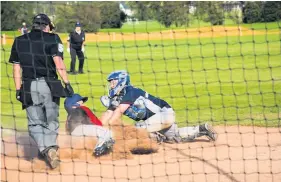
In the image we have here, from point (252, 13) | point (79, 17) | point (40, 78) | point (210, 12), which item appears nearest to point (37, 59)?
point (40, 78)

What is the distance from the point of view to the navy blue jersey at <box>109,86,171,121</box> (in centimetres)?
779

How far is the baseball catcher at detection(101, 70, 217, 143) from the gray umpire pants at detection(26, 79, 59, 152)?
0.86 meters

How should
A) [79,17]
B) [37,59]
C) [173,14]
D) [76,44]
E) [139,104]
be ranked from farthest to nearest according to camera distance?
[173,14] → [76,44] → [79,17] → [139,104] → [37,59]

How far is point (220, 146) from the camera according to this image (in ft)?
26.5

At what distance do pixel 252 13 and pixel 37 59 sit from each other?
1520 cm

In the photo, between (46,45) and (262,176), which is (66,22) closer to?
(46,45)

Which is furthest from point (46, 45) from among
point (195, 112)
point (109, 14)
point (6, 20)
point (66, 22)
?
point (6, 20)

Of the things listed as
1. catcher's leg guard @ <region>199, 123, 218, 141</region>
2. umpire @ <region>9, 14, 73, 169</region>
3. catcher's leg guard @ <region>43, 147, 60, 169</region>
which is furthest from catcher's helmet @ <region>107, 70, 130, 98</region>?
catcher's leg guard @ <region>43, 147, 60, 169</region>

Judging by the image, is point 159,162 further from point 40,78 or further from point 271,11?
point 271,11

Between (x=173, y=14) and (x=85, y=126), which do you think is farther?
(x=173, y=14)

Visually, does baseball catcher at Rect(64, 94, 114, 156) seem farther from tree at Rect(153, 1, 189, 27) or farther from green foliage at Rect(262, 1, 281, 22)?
green foliage at Rect(262, 1, 281, 22)

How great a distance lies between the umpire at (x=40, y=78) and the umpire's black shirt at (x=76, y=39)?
12.4 meters

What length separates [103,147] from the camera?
745 centimetres

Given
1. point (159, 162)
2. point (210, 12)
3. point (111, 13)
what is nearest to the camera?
point (159, 162)
